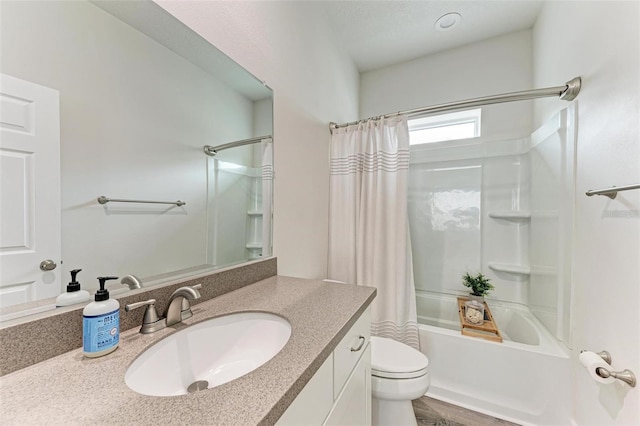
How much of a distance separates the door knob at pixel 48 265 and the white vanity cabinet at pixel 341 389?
23.5 inches

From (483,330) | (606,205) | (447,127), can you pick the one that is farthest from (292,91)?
(483,330)

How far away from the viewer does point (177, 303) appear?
0.71 metres

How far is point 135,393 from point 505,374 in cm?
181

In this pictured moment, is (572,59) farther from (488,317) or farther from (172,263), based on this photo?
(172,263)

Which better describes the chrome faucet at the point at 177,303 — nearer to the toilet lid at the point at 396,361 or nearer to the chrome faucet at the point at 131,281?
the chrome faucet at the point at 131,281

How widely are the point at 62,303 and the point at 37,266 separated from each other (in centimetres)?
10

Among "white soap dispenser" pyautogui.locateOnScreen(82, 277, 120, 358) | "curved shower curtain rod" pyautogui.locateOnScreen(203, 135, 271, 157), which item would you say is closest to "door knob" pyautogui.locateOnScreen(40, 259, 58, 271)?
"white soap dispenser" pyautogui.locateOnScreen(82, 277, 120, 358)

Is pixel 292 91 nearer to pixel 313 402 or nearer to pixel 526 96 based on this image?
pixel 526 96

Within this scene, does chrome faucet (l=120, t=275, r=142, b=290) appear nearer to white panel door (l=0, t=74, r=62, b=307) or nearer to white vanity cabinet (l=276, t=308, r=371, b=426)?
white panel door (l=0, t=74, r=62, b=307)

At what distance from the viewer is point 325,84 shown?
1866 mm

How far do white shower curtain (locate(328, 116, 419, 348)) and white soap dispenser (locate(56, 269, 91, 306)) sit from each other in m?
1.46

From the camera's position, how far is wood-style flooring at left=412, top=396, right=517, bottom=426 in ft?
4.52

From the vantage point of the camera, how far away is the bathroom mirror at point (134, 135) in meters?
0.55

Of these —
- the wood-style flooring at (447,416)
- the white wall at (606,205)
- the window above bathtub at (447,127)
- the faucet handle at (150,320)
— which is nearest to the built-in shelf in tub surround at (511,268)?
the white wall at (606,205)
